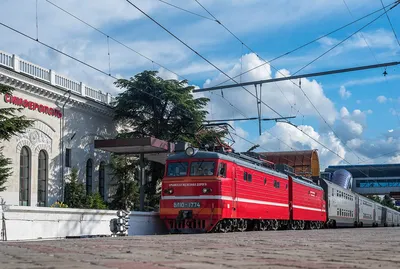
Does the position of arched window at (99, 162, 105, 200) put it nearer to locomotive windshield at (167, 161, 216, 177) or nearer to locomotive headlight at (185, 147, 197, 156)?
locomotive windshield at (167, 161, 216, 177)

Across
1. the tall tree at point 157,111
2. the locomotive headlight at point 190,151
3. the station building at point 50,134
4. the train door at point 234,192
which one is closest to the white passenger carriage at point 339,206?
the tall tree at point 157,111

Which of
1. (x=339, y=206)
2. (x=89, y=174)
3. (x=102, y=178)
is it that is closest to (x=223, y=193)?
(x=89, y=174)

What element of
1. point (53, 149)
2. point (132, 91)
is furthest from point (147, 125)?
point (53, 149)

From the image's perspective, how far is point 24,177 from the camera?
33.5 meters

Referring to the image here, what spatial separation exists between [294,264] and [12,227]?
10033 mm

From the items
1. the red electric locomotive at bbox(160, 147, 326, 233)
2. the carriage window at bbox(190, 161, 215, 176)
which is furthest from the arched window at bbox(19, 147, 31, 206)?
the carriage window at bbox(190, 161, 215, 176)

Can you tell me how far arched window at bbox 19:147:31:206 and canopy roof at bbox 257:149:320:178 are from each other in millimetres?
26386

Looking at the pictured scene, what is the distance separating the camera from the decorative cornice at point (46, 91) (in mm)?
30859

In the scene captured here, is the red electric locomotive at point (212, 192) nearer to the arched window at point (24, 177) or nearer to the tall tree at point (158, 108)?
the arched window at point (24, 177)

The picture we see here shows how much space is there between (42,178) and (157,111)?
10.1 m

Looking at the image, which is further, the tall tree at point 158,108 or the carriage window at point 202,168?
the tall tree at point 158,108

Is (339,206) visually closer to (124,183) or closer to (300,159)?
(124,183)

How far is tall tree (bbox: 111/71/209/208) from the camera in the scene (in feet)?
134

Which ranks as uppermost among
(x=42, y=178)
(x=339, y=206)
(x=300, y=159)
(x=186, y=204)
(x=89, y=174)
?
(x=300, y=159)
